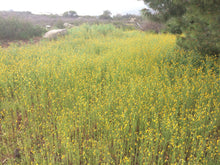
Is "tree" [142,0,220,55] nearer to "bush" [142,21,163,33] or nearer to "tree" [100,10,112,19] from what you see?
"bush" [142,21,163,33]

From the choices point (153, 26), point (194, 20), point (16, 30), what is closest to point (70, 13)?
point (153, 26)

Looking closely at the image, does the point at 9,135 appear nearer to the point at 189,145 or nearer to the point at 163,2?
the point at 189,145

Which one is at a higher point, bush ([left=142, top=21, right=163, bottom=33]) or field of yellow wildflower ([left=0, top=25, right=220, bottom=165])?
bush ([left=142, top=21, right=163, bottom=33])

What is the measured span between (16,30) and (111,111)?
436 inches

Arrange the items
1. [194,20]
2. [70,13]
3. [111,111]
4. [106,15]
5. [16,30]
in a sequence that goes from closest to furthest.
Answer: [111,111] → [194,20] → [16,30] → [106,15] → [70,13]

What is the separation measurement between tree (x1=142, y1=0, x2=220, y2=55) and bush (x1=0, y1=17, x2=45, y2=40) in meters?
8.80

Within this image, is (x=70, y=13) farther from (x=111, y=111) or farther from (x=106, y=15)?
(x=111, y=111)

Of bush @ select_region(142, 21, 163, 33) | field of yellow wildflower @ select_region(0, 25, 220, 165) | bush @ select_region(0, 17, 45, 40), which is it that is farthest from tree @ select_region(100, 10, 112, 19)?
field of yellow wildflower @ select_region(0, 25, 220, 165)

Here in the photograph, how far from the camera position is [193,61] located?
592 cm

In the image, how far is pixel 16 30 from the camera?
39.3 ft

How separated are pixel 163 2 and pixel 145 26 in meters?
10.5

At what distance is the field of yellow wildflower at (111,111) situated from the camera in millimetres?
2807

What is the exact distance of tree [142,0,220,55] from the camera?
3727mm

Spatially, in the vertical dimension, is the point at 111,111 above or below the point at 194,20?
below
